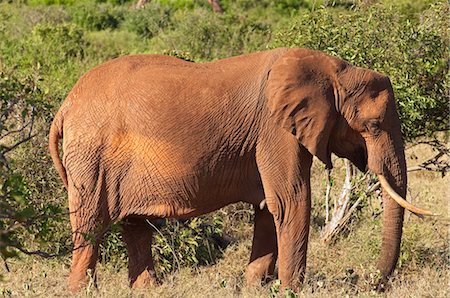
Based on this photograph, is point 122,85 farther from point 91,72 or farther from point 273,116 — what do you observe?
point 273,116

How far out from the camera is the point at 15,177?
5.03 metres

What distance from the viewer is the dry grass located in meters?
7.43

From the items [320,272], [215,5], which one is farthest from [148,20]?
[320,272]

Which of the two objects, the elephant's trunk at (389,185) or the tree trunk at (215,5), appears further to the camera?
the tree trunk at (215,5)

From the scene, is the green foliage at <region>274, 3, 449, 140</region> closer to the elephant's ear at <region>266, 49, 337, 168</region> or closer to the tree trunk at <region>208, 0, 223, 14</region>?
the elephant's ear at <region>266, 49, 337, 168</region>

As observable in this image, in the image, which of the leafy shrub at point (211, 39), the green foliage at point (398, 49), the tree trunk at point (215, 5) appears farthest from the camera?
the tree trunk at point (215, 5)

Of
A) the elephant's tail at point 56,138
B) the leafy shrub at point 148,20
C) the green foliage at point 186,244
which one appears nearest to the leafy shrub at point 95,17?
the leafy shrub at point 148,20

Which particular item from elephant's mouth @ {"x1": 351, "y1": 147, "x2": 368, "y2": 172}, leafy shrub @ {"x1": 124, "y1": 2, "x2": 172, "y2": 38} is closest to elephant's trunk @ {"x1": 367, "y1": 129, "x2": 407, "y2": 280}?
elephant's mouth @ {"x1": 351, "y1": 147, "x2": 368, "y2": 172}

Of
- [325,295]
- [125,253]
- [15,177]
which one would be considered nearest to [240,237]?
[125,253]

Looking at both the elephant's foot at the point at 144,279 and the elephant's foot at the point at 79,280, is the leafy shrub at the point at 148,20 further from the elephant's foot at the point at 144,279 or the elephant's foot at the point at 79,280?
the elephant's foot at the point at 79,280

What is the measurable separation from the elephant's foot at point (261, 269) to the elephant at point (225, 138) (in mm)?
412

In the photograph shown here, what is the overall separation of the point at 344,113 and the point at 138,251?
1806 mm

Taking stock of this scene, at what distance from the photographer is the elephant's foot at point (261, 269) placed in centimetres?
819

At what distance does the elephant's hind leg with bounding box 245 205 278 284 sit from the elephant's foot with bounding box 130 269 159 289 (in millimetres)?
674
